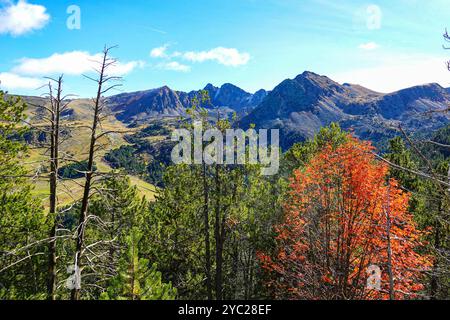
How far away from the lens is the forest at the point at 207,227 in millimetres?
10023

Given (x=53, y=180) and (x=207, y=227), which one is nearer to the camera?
(x=53, y=180)

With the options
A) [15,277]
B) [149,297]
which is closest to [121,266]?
[149,297]

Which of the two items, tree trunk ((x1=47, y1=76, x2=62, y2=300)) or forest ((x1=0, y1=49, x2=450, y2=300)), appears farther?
tree trunk ((x1=47, y1=76, x2=62, y2=300))

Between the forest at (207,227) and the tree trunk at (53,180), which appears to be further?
the tree trunk at (53,180)

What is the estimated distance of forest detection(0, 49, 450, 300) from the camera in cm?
1002

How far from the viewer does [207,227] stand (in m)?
20.7

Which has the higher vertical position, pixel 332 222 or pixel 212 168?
pixel 212 168

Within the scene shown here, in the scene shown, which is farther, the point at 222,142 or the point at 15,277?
the point at 222,142

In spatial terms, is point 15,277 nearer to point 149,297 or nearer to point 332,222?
point 149,297

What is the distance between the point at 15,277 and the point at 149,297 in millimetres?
12247

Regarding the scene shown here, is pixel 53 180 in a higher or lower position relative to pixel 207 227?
higher
